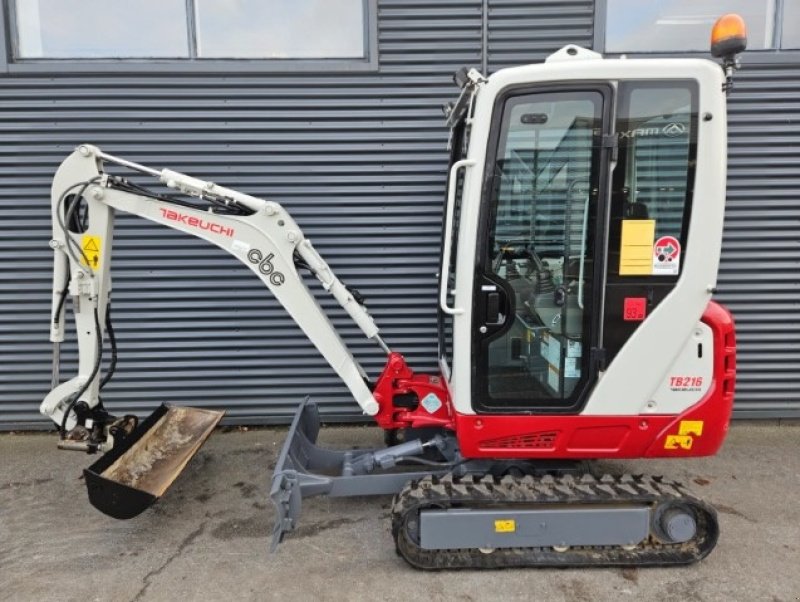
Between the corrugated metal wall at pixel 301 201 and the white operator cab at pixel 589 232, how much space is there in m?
2.01

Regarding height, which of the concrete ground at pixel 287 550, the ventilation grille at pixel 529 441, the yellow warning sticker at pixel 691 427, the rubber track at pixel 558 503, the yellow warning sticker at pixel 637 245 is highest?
the yellow warning sticker at pixel 637 245

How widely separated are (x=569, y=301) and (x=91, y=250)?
2.87 metres

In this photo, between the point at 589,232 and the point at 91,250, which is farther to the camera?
the point at 91,250

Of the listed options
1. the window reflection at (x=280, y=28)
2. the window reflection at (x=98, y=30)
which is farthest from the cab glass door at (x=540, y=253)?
the window reflection at (x=98, y=30)

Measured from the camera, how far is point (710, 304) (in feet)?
9.66

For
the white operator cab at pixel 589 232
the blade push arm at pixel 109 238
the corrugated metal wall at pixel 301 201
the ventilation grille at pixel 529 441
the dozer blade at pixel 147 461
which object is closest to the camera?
the white operator cab at pixel 589 232

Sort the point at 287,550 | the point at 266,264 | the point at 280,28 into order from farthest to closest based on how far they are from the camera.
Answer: the point at 280,28 → the point at 266,264 → the point at 287,550

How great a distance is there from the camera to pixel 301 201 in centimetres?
475

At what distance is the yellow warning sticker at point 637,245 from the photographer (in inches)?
106

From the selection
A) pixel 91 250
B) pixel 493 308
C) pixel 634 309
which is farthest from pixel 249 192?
pixel 634 309

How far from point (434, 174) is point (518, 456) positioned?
2.74 meters

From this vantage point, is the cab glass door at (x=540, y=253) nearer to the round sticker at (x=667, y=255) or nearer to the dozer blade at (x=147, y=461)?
the round sticker at (x=667, y=255)

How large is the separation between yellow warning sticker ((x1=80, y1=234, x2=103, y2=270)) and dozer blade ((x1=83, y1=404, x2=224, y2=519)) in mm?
1229

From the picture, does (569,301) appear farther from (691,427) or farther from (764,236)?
(764,236)
